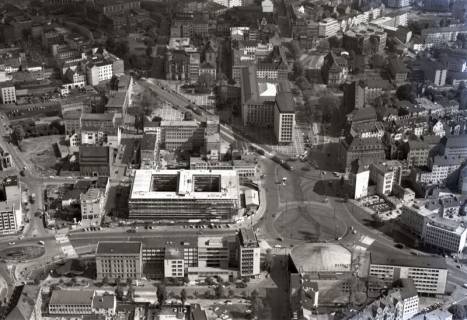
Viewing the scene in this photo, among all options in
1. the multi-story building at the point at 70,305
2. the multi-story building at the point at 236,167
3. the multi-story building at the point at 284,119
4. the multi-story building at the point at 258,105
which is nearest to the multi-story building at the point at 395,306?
the multi-story building at the point at 70,305

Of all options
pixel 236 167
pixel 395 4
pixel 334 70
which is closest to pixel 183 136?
pixel 236 167

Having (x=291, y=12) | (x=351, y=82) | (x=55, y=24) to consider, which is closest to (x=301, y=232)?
(x=351, y=82)

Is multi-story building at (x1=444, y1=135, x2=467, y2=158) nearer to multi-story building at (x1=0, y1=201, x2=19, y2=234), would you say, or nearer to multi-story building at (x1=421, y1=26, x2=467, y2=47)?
multi-story building at (x1=421, y1=26, x2=467, y2=47)

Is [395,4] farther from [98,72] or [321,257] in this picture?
[321,257]

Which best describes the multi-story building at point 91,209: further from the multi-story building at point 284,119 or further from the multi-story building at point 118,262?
the multi-story building at point 284,119

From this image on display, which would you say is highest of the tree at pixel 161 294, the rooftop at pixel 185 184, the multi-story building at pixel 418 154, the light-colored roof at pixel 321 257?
the multi-story building at pixel 418 154
